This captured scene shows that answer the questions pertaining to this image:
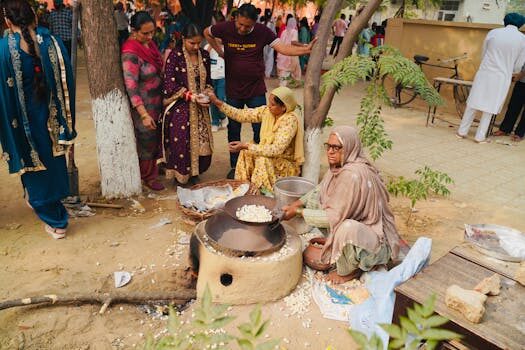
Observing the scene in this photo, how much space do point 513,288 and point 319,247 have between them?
4.72 ft

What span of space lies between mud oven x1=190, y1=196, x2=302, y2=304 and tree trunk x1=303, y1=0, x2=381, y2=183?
156cm

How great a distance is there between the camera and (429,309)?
105cm

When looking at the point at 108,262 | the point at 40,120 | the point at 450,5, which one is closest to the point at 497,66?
the point at 108,262

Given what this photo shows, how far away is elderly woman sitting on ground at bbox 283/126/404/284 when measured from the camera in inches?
118

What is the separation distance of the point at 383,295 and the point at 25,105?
10.1 ft

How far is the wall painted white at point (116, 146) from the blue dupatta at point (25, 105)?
577 millimetres

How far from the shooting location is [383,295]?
280cm

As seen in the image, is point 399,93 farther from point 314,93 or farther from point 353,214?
point 353,214

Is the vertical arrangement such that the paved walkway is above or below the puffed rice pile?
below

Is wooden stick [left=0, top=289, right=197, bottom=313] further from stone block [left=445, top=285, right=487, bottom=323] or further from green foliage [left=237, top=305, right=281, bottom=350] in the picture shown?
green foliage [left=237, top=305, right=281, bottom=350]

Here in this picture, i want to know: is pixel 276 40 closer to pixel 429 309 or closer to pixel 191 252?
pixel 191 252

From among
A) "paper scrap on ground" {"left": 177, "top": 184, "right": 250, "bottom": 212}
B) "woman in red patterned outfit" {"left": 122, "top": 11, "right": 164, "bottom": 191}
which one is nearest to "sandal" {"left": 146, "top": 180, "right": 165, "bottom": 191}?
"woman in red patterned outfit" {"left": 122, "top": 11, "right": 164, "bottom": 191}

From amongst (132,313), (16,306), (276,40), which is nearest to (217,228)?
(132,313)

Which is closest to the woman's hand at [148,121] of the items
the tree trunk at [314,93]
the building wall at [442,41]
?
the tree trunk at [314,93]
